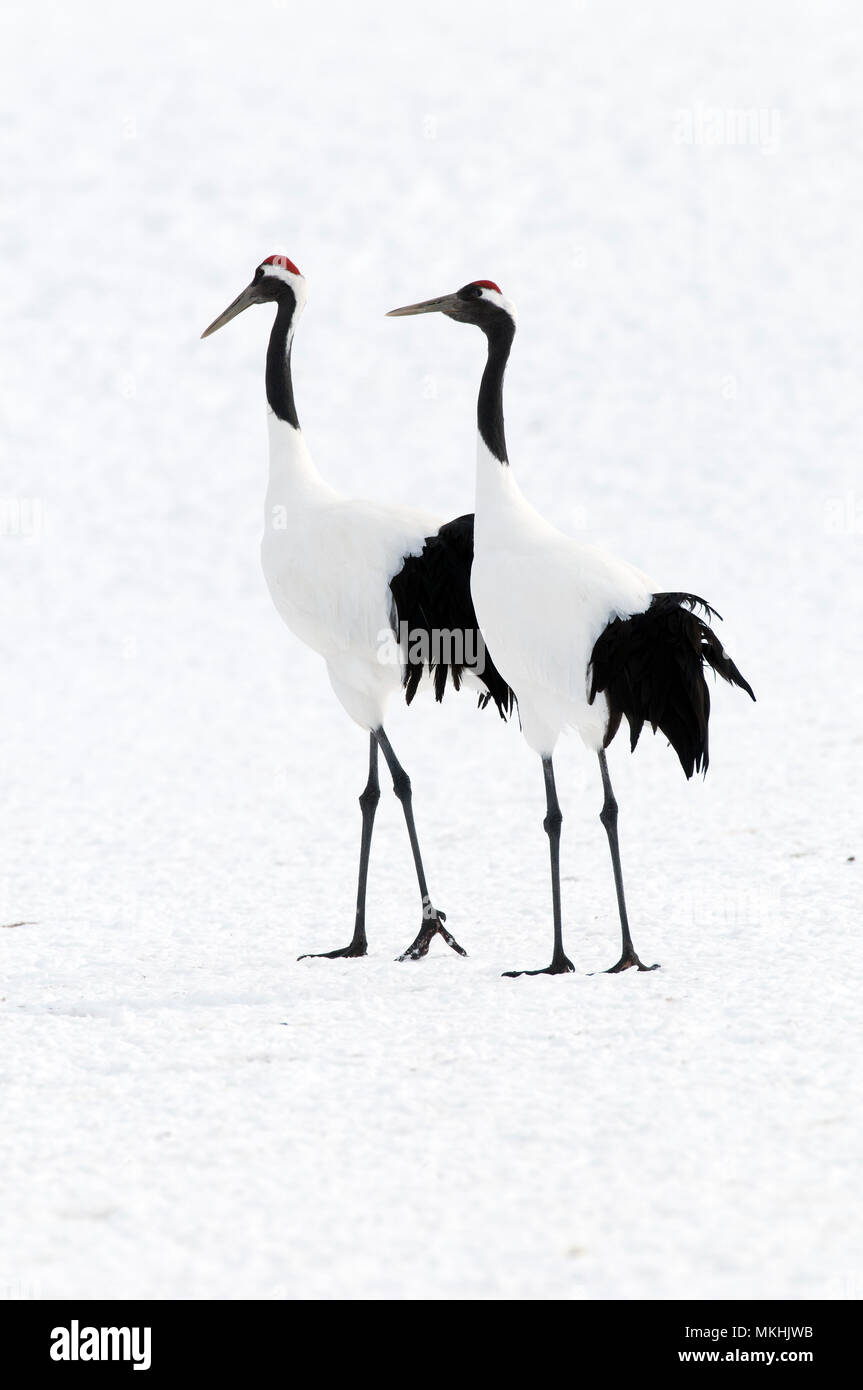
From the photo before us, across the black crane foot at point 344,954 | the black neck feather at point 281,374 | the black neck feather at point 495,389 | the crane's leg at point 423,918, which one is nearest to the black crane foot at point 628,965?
the crane's leg at point 423,918


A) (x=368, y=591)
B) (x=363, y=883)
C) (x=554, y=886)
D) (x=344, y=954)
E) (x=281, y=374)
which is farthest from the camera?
(x=281, y=374)

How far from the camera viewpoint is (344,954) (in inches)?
257

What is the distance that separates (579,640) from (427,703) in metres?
7.60

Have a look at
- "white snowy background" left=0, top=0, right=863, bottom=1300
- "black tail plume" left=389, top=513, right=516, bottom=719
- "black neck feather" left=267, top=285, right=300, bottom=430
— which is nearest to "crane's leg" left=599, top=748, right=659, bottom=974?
"white snowy background" left=0, top=0, right=863, bottom=1300

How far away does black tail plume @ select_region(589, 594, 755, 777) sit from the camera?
18.7 ft

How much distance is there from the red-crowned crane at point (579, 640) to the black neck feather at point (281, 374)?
104 cm

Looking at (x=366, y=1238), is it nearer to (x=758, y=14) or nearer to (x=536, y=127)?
(x=536, y=127)

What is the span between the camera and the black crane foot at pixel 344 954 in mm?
6496

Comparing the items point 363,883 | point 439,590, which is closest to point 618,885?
point 363,883

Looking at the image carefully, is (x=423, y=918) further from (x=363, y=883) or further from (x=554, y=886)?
(x=554, y=886)

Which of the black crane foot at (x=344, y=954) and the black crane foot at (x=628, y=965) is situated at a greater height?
the black crane foot at (x=344, y=954)

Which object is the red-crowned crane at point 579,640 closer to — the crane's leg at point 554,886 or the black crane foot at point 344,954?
the crane's leg at point 554,886

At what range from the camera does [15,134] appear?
21625 millimetres

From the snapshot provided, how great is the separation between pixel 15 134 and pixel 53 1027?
62.4 ft
